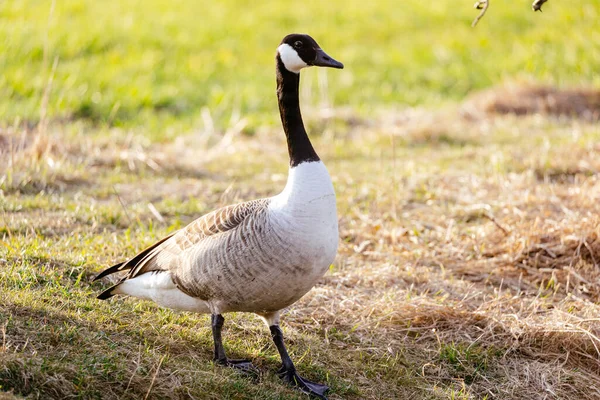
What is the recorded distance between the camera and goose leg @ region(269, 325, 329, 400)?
178 inches

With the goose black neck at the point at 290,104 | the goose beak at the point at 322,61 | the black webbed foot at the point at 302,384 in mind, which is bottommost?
the black webbed foot at the point at 302,384

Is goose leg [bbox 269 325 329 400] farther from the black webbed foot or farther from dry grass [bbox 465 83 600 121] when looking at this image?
dry grass [bbox 465 83 600 121]

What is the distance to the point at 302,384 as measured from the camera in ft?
14.9

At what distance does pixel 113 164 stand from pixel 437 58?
30.4ft

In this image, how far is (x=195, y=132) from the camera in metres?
11.4

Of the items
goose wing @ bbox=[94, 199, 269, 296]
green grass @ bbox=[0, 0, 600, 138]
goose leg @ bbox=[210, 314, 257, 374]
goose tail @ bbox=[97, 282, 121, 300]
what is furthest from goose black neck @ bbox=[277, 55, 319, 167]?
green grass @ bbox=[0, 0, 600, 138]

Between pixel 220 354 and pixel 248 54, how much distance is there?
515 inches

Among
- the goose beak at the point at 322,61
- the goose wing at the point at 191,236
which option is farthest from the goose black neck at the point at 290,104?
the goose wing at the point at 191,236

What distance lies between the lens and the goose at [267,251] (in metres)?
4.27

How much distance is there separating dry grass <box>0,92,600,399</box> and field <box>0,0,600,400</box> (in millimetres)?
19

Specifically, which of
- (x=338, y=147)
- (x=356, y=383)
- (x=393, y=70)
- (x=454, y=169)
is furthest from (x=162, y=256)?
(x=393, y=70)

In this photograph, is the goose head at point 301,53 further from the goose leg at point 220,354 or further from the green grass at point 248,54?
the green grass at point 248,54

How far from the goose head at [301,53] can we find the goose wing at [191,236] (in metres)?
0.90

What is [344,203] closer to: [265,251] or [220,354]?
[220,354]
